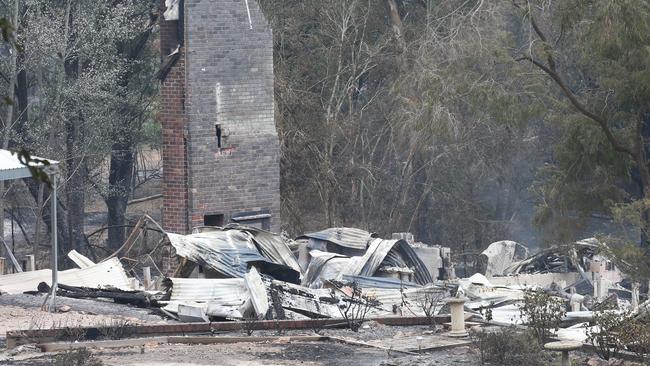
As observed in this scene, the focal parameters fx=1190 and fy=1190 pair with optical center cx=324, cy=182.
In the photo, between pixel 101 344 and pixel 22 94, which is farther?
pixel 22 94

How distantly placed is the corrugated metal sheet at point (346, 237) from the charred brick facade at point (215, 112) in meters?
1.42

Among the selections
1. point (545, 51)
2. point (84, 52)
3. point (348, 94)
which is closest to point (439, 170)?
point (348, 94)

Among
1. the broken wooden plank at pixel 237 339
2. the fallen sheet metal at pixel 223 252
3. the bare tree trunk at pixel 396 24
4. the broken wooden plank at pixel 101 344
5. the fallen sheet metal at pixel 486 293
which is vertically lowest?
the broken wooden plank at pixel 237 339

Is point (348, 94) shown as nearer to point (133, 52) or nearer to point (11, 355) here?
point (133, 52)

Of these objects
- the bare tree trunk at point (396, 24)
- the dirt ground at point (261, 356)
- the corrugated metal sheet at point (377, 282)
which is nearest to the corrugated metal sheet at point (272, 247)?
the corrugated metal sheet at point (377, 282)

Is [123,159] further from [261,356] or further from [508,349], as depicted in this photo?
[508,349]

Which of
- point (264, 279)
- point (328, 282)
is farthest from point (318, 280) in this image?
point (264, 279)

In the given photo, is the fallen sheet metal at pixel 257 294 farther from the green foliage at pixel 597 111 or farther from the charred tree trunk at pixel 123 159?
the charred tree trunk at pixel 123 159

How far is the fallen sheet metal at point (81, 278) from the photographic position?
20.0 m

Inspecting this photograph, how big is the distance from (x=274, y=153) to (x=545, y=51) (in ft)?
20.2

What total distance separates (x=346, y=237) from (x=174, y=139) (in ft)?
13.0

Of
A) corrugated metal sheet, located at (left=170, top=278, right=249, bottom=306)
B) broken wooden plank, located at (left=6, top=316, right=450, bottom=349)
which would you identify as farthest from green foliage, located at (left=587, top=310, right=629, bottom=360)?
corrugated metal sheet, located at (left=170, top=278, right=249, bottom=306)

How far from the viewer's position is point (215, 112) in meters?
23.7

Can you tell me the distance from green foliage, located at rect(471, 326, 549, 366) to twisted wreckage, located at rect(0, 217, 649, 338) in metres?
2.62
